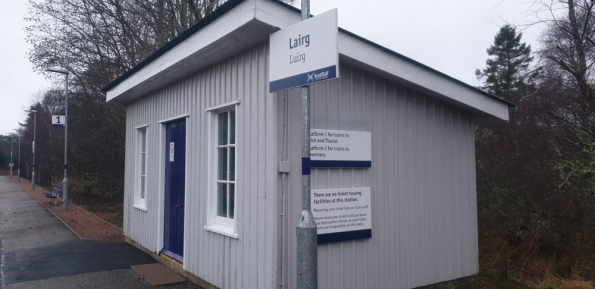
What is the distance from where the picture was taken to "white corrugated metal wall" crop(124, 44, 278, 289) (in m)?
4.85

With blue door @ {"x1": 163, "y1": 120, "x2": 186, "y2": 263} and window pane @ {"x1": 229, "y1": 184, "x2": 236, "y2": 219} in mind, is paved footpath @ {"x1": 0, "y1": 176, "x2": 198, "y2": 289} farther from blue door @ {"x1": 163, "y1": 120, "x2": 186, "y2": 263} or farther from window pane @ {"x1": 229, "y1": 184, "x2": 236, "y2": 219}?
window pane @ {"x1": 229, "y1": 184, "x2": 236, "y2": 219}

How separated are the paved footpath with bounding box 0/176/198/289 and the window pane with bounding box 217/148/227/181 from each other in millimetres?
1723

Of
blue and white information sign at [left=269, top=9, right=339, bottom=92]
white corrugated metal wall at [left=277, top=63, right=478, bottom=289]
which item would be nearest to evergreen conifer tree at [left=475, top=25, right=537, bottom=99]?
white corrugated metal wall at [left=277, top=63, right=478, bottom=289]

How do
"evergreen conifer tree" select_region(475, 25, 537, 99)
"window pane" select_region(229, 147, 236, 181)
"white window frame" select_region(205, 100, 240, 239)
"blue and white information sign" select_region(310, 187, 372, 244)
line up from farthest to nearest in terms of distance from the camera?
"evergreen conifer tree" select_region(475, 25, 537, 99), "white window frame" select_region(205, 100, 240, 239), "window pane" select_region(229, 147, 236, 181), "blue and white information sign" select_region(310, 187, 372, 244)

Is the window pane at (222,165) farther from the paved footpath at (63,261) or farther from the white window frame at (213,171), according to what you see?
the paved footpath at (63,261)

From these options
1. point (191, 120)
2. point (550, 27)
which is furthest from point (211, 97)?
point (550, 27)

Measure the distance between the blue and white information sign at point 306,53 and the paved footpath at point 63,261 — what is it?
3851 millimetres

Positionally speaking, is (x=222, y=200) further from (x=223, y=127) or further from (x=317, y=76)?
(x=317, y=76)

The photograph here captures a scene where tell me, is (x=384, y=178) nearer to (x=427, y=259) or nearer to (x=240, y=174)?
(x=427, y=259)

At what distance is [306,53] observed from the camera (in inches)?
146

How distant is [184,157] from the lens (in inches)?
277

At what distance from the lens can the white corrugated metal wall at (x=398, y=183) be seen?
506cm

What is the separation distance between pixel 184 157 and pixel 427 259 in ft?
13.0

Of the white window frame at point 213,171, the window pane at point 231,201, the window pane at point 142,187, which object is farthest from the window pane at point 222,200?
the window pane at point 142,187
